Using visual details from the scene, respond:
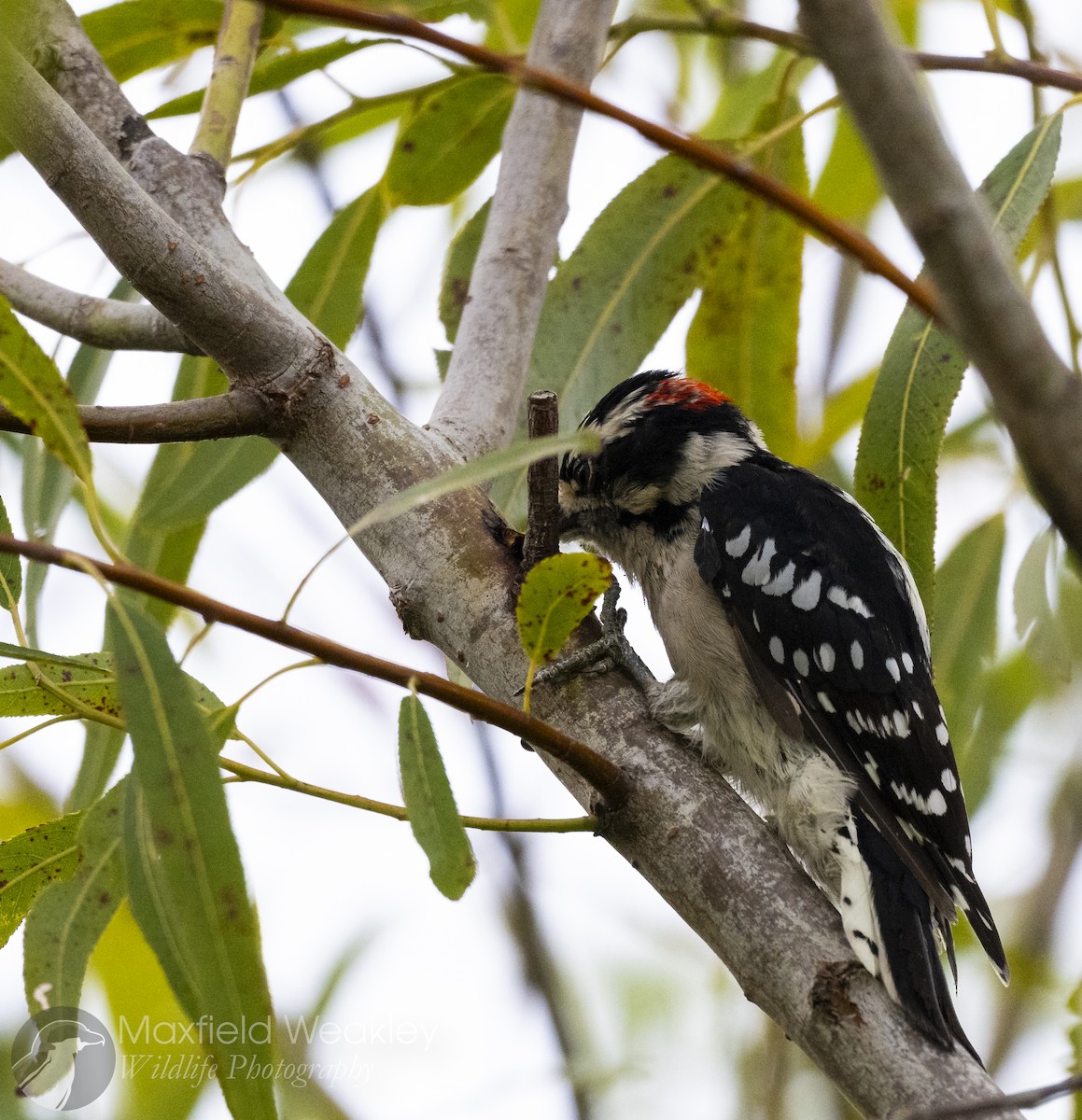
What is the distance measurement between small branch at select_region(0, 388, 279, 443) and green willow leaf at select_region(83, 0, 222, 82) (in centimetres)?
111

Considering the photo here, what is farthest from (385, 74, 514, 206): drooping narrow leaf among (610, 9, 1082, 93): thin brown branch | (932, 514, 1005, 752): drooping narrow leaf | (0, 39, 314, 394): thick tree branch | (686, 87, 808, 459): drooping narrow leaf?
(932, 514, 1005, 752): drooping narrow leaf

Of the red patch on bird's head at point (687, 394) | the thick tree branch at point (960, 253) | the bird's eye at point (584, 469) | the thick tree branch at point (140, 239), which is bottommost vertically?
the thick tree branch at point (960, 253)

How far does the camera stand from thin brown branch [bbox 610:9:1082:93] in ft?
6.46

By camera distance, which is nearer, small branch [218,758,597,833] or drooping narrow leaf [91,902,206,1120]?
small branch [218,758,597,833]

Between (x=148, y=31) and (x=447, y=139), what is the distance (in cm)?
59

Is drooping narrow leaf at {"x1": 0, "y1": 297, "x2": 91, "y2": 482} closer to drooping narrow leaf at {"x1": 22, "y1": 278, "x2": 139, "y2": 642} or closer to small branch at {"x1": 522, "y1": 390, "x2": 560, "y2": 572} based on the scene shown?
small branch at {"x1": 522, "y1": 390, "x2": 560, "y2": 572}

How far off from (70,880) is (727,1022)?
2328mm

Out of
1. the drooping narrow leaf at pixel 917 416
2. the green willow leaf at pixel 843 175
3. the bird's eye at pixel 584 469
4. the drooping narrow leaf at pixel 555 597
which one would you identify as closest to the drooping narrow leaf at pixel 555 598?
the drooping narrow leaf at pixel 555 597

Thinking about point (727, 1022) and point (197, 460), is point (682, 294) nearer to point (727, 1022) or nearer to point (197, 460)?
point (197, 460)

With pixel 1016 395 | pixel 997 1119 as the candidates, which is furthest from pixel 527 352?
pixel 1016 395

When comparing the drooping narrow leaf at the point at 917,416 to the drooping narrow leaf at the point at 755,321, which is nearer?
the drooping narrow leaf at the point at 917,416

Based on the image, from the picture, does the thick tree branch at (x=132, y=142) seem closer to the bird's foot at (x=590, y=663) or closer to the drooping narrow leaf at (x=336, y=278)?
the drooping narrow leaf at (x=336, y=278)

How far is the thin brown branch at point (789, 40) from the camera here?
1.97 m

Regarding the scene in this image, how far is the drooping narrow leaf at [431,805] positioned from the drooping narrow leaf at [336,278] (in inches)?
48.8
